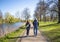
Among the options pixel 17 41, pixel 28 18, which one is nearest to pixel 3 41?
pixel 17 41

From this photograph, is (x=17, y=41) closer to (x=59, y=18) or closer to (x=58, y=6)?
(x=58, y=6)

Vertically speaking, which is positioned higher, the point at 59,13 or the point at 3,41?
the point at 59,13

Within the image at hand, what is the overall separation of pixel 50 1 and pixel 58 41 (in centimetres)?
1001

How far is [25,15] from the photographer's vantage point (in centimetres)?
823

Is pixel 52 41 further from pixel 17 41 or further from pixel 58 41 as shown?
pixel 17 41

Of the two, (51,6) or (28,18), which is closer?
(28,18)

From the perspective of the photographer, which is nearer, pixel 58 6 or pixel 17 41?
pixel 17 41

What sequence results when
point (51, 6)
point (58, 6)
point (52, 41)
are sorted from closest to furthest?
point (52, 41) < point (58, 6) < point (51, 6)

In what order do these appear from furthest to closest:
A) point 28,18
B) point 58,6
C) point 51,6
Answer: point 51,6 → point 58,6 → point 28,18

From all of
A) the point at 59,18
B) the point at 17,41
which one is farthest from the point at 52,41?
the point at 59,18

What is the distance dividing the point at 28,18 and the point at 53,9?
24.5 feet

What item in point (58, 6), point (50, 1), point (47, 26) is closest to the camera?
point (47, 26)

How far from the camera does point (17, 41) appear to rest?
646cm

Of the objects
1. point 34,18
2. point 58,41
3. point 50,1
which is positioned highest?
point 50,1
